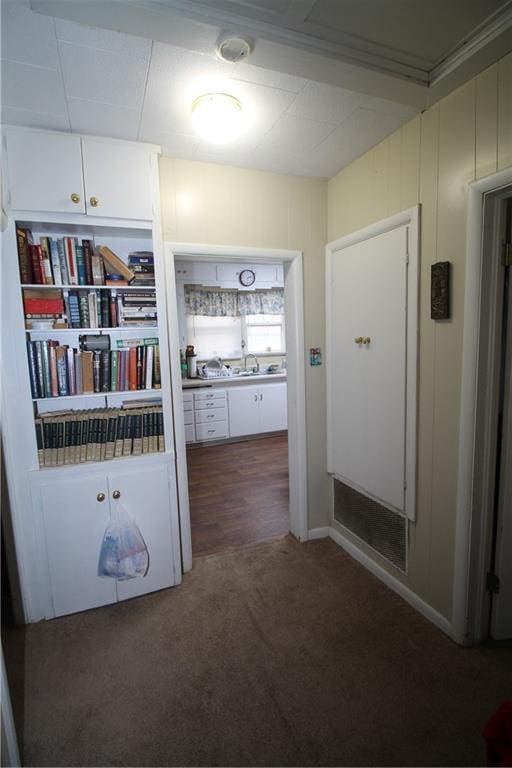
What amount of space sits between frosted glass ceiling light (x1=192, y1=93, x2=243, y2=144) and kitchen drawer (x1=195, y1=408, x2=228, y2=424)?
3287mm

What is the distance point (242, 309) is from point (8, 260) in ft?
12.5

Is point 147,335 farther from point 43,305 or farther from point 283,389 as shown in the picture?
point 283,389

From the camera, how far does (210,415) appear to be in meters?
4.70

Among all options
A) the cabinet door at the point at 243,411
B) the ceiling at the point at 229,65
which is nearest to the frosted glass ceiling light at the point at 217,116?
the ceiling at the point at 229,65

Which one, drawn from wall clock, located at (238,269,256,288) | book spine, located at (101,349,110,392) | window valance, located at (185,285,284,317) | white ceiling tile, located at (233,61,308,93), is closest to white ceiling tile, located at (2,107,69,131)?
white ceiling tile, located at (233,61,308,93)

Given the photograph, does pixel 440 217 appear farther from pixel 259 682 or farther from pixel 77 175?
pixel 259 682

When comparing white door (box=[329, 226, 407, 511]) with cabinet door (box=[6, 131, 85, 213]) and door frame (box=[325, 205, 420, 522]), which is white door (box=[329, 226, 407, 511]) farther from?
cabinet door (box=[6, 131, 85, 213])

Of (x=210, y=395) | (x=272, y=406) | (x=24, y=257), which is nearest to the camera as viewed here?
(x=24, y=257)

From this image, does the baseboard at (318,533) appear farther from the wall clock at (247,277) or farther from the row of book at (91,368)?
the wall clock at (247,277)

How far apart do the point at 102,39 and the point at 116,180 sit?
2.31ft

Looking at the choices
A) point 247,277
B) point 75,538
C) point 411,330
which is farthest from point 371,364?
point 247,277

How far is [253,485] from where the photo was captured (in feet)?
11.9

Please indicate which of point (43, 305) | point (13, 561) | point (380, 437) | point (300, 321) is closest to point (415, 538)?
point (380, 437)

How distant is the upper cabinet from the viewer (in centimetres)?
174
